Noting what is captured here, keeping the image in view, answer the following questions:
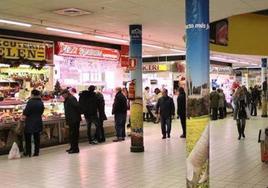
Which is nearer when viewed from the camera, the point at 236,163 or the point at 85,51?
the point at 236,163

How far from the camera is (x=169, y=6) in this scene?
8.12 metres

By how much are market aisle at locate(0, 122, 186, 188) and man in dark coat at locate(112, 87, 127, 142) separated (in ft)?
4.07

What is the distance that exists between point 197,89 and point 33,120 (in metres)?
5.78

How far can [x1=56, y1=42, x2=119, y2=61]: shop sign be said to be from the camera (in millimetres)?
13570

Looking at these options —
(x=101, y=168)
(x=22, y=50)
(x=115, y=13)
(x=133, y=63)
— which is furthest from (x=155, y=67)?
(x=101, y=168)

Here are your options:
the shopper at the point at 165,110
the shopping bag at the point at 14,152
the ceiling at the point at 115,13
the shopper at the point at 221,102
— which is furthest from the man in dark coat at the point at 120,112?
the shopper at the point at 221,102

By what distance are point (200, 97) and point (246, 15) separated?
552cm

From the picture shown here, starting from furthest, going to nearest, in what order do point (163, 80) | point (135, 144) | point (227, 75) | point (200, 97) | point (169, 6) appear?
point (227, 75) < point (163, 80) < point (135, 144) < point (169, 6) < point (200, 97)

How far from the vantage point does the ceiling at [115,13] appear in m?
7.76

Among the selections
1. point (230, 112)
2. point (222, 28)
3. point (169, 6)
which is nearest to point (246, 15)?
point (222, 28)

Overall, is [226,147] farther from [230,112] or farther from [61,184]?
[230,112]

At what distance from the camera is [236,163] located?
27.8ft

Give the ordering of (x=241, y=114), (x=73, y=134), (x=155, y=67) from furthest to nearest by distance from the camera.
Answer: (x=155, y=67)
(x=241, y=114)
(x=73, y=134)

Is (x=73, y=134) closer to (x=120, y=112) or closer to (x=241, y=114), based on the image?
(x=120, y=112)
